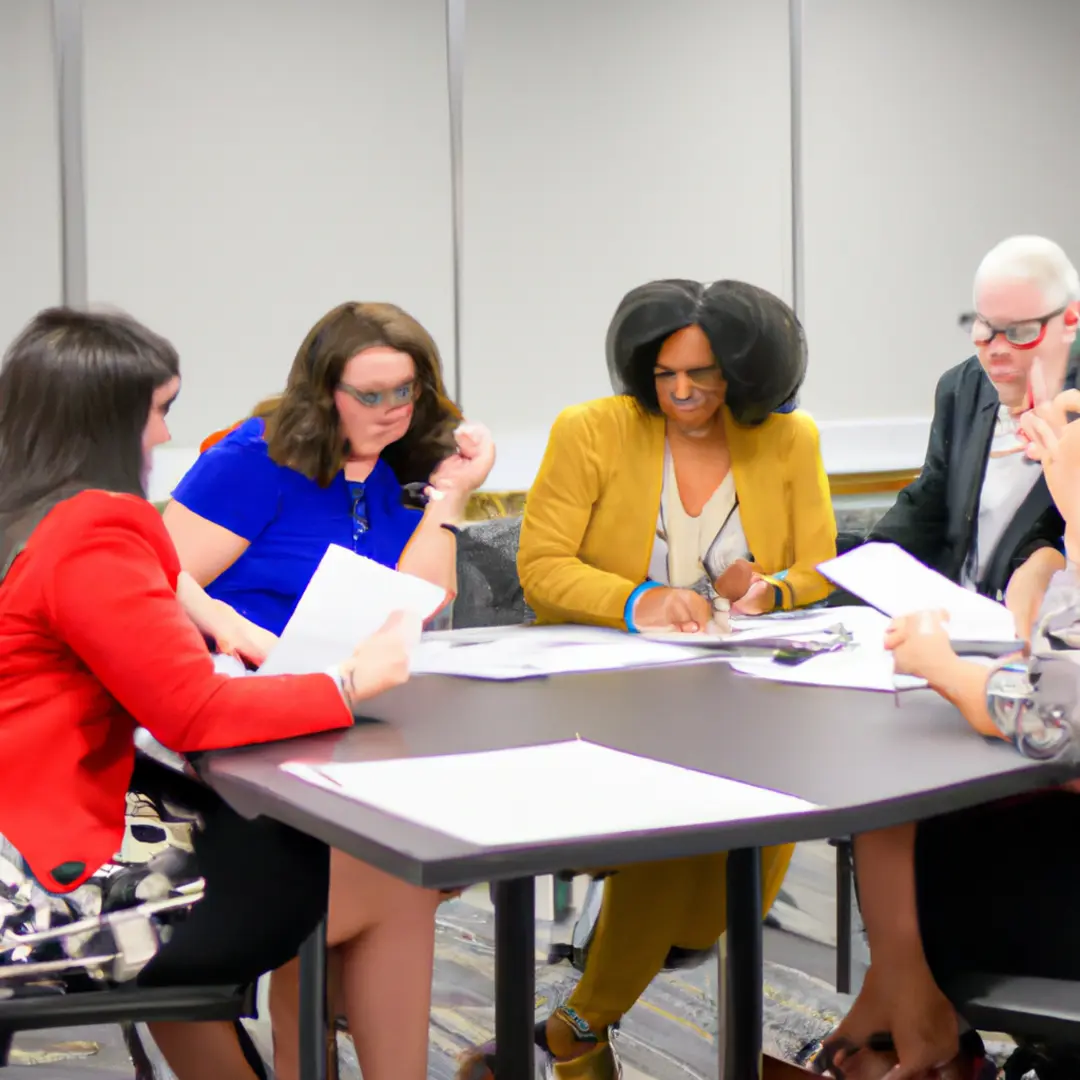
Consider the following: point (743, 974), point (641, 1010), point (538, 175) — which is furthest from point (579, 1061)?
point (538, 175)

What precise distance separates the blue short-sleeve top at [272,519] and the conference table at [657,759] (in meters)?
0.62

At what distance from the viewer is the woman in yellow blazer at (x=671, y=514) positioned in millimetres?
2207

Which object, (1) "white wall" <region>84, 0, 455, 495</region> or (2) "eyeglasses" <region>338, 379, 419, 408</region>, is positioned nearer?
(2) "eyeglasses" <region>338, 379, 419, 408</region>

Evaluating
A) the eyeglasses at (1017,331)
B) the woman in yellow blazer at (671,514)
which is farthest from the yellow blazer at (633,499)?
the eyeglasses at (1017,331)

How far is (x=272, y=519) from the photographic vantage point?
2.38 m

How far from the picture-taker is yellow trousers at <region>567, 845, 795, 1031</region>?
2.17 m

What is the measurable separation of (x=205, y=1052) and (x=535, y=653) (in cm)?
72

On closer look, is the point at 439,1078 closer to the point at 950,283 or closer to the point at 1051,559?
the point at 1051,559

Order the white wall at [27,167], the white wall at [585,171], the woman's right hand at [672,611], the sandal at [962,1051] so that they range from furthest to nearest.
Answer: the white wall at [585,171]
the white wall at [27,167]
the woman's right hand at [672,611]
the sandal at [962,1051]

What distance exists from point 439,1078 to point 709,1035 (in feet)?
1.72

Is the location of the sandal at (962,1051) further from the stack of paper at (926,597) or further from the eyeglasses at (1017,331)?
the eyeglasses at (1017,331)

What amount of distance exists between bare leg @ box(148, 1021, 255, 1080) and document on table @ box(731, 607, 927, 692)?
80 cm

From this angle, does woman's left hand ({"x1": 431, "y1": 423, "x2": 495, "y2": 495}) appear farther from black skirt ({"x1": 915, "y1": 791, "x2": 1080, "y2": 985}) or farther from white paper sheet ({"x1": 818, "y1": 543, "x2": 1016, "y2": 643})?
black skirt ({"x1": 915, "y1": 791, "x2": 1080, "y2": 985})

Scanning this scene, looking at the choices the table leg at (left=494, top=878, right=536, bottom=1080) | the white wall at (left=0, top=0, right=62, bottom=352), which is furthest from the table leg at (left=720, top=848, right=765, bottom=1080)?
the white wall at (left=0, top=0, right=62, bottom=352)
